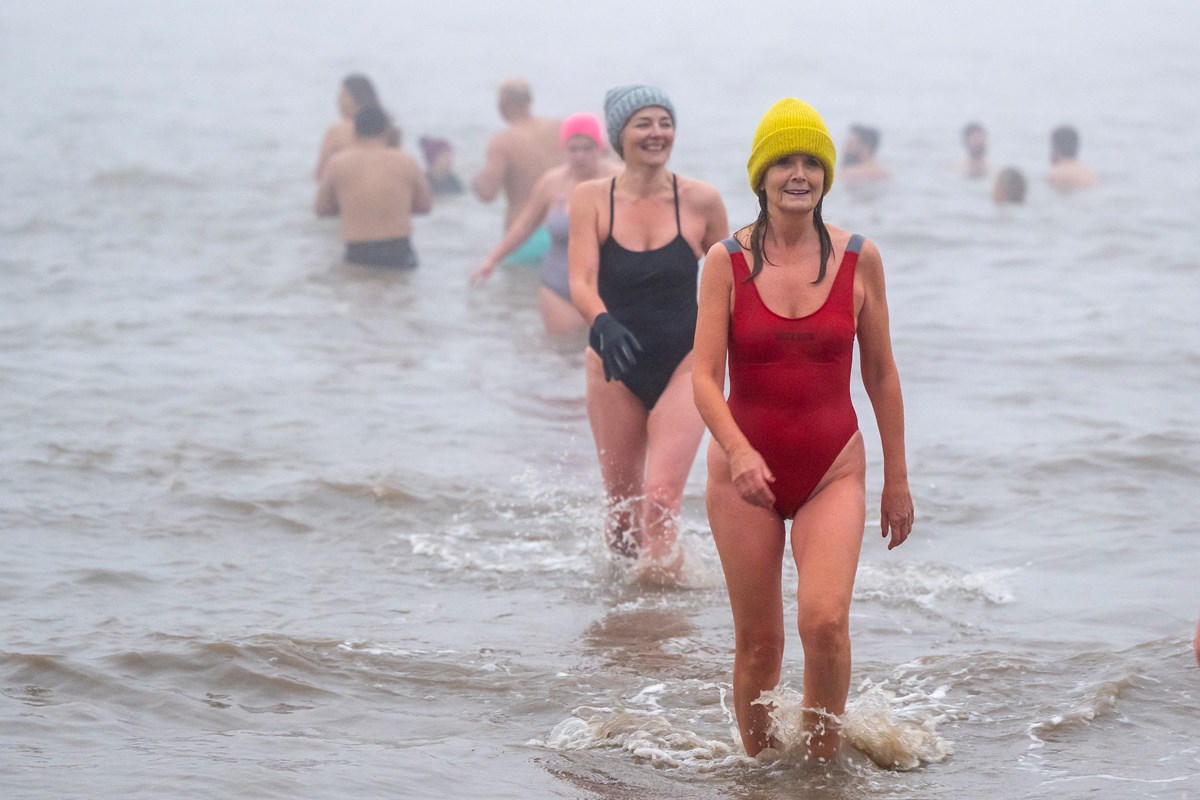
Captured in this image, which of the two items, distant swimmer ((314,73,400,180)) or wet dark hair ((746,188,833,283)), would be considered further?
distant swimmer ((314,73,400,180))

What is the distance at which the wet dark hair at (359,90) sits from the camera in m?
14.0

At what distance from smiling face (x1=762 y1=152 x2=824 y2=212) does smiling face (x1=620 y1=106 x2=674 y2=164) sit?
1793 millimetres

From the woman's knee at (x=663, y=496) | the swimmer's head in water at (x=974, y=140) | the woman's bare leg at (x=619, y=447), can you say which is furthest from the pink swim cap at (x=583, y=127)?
the swimmer's head in water at (x=974, y=140)

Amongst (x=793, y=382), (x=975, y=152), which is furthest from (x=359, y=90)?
(x=793, y=382)

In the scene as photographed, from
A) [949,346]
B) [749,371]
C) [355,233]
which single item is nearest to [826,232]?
[749,371]

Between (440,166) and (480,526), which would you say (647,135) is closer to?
(480,526)

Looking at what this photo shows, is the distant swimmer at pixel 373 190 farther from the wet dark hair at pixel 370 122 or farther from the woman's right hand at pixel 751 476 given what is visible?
the woman's right hand at pixel 751 476

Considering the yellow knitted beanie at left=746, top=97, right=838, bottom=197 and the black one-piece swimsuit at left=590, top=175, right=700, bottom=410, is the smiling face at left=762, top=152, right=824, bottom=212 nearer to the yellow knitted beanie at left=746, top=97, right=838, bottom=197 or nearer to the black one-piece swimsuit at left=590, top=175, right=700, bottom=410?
the yellow knitted beanie at left=746, top=97, right=838, bottom=197

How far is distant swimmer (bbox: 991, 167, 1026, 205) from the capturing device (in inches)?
726

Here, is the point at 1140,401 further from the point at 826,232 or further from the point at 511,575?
the point at 826,232

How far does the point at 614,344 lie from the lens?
5.66m

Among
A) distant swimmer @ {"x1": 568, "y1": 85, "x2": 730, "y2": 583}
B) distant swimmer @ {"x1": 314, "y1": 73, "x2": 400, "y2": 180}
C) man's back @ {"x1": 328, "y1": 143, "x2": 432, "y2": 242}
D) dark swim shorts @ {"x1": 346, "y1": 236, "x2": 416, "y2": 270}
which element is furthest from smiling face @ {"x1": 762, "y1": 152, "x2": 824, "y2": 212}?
distant swimmer @ {"x1": 314, "y1": 73, "x2": 400, "y2": 180}

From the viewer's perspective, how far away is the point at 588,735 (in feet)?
16.3

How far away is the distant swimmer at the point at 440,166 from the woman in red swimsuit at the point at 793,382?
13.5 m
